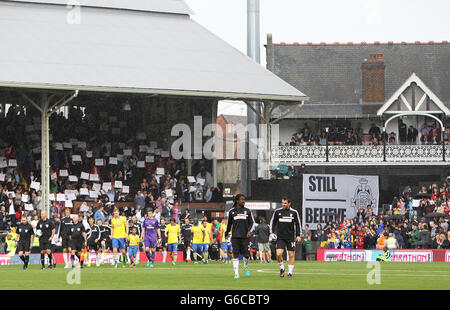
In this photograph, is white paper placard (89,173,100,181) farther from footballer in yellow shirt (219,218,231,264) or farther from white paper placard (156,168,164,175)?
footballer in yellow shirt (219,218,231,264)

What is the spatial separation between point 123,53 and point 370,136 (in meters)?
17.2

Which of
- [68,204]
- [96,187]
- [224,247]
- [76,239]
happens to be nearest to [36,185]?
[68,204]

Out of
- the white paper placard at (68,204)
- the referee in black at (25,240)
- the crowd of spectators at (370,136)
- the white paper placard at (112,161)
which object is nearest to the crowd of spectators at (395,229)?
the white paper placard at (68,204)

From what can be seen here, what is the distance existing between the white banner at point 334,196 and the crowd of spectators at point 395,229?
0.38m

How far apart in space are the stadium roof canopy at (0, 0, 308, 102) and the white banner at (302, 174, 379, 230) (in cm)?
448

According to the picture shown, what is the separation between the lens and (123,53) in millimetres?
45469

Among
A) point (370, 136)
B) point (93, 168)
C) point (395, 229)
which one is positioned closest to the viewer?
point (395, 229)

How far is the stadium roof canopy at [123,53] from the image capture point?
4169cm

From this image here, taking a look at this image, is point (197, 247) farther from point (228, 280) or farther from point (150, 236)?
point (228, 280)

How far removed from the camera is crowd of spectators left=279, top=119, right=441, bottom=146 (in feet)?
184

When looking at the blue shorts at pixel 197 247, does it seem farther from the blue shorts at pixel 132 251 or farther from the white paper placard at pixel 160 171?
the white paper placard at pixel 160 171

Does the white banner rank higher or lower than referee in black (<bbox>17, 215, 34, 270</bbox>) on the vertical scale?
higher

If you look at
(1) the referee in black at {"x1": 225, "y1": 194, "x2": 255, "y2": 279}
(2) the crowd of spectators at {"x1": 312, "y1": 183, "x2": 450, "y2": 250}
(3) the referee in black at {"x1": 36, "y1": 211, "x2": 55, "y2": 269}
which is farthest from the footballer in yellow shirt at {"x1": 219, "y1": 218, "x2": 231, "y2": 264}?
(1) the referee in black at {"x1": 225, "y1": 194, "x2": 255, "y2": 279}
